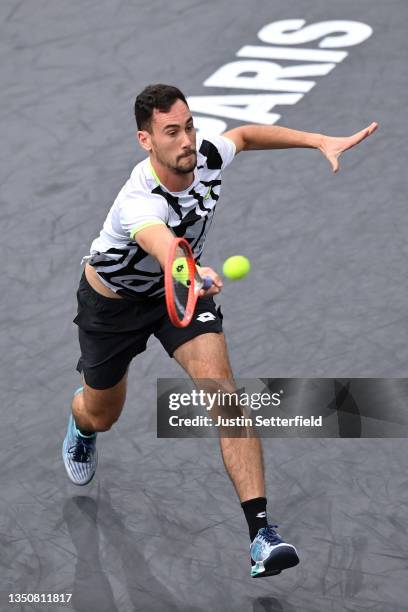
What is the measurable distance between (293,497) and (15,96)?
542cm

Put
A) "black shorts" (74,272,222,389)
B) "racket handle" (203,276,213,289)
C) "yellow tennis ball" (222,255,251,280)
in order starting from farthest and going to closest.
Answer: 1. "black shorts" (74,272,222,389)
2. "yellow tennis ball" (222,255,251,280)
3. "racket handle" (203,276,213,289)

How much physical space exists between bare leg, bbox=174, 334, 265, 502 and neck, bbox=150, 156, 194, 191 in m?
0.75

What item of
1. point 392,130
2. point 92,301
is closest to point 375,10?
point 392,130

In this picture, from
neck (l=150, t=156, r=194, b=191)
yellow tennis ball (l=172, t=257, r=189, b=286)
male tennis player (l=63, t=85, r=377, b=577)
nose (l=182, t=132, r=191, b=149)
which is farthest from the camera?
neck (l=150, t=156, r=194, b=191)

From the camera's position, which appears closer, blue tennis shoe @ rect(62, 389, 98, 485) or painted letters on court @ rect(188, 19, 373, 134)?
blue tennis shoe @ rect(62, 389, 98, 485)

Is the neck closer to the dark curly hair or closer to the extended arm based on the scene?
the dark curly hair

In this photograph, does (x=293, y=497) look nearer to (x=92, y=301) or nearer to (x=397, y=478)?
(x=397, y=478)

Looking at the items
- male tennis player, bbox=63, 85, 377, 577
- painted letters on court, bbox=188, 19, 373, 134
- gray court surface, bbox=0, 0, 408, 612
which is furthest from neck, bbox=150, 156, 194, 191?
painted letters on court, bbox=188, 19, 373, 134

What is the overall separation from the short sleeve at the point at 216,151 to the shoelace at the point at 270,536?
5.93 ft

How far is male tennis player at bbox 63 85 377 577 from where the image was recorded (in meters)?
5.84

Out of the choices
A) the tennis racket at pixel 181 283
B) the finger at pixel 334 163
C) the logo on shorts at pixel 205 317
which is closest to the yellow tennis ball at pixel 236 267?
the tennis racket at pixel 181 283

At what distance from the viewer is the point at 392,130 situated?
9.95 m

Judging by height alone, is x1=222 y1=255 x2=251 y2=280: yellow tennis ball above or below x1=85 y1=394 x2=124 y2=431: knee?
above

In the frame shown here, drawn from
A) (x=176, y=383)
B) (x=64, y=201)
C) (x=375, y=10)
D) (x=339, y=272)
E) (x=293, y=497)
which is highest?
(x=375, y=10)
